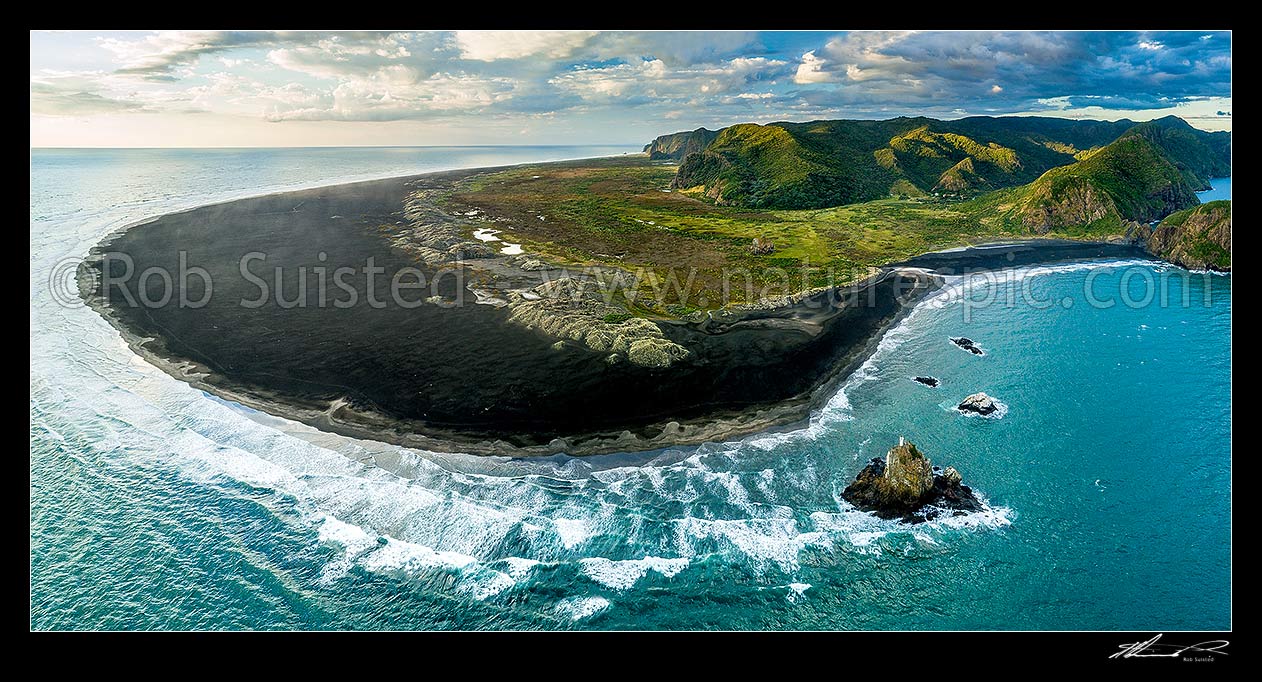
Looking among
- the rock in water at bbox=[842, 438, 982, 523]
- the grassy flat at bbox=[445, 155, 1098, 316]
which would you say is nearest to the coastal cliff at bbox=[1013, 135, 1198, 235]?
the grassy flat at bbox=[445, 155, 1098, 316]

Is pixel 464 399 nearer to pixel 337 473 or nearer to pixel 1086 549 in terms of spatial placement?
pixel 337 473

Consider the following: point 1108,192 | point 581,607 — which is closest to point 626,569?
point 581,607

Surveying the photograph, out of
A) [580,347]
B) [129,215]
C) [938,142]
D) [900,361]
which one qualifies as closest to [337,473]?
[580,347]

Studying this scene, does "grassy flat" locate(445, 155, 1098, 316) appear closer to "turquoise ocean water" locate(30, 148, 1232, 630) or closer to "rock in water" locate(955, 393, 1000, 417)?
"rock in water" locate(955, 393, 1000, 417)

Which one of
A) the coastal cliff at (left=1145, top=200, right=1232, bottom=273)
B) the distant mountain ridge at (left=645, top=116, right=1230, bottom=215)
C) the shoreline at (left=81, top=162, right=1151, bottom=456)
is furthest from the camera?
the distant mountain ridge at (left=645, top=116, right=1230, bottom=215)

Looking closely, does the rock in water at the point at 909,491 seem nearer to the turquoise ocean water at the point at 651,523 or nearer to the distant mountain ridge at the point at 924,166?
the turquoise ocean water at the point at 651,523
